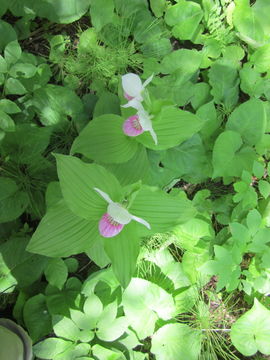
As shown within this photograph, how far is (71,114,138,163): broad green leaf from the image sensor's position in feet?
3.99

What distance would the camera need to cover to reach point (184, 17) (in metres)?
1.55

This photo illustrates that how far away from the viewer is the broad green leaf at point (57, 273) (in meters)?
1.40

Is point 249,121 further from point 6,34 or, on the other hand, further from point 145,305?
point 6,34

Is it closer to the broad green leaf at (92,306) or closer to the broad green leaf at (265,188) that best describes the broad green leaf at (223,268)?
the broad green leaf at (265,188)

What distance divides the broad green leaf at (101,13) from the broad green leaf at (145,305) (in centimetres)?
103

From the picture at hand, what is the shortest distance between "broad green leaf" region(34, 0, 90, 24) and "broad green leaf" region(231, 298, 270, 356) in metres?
1.36

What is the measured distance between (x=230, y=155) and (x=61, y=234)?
2.53 feet

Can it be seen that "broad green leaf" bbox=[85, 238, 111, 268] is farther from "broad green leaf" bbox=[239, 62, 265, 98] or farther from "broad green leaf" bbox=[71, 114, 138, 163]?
"broad green leaf" bbox=[239, 62, 265, 98]

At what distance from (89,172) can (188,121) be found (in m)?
0.41

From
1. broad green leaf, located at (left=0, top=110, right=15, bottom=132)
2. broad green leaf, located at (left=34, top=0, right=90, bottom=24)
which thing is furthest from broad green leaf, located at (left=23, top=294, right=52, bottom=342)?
broad green leaf, located at (left=34, top=0, right=90, bottom=24)

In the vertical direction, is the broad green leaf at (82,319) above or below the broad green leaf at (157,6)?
below

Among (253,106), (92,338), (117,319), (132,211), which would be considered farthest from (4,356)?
(253,106)

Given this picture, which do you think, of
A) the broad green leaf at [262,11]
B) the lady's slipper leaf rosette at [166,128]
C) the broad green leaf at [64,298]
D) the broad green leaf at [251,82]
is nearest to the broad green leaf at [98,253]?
the broad green leaf at [64,298]

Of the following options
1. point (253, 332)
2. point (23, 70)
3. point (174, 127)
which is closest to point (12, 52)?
point (23, 70)
